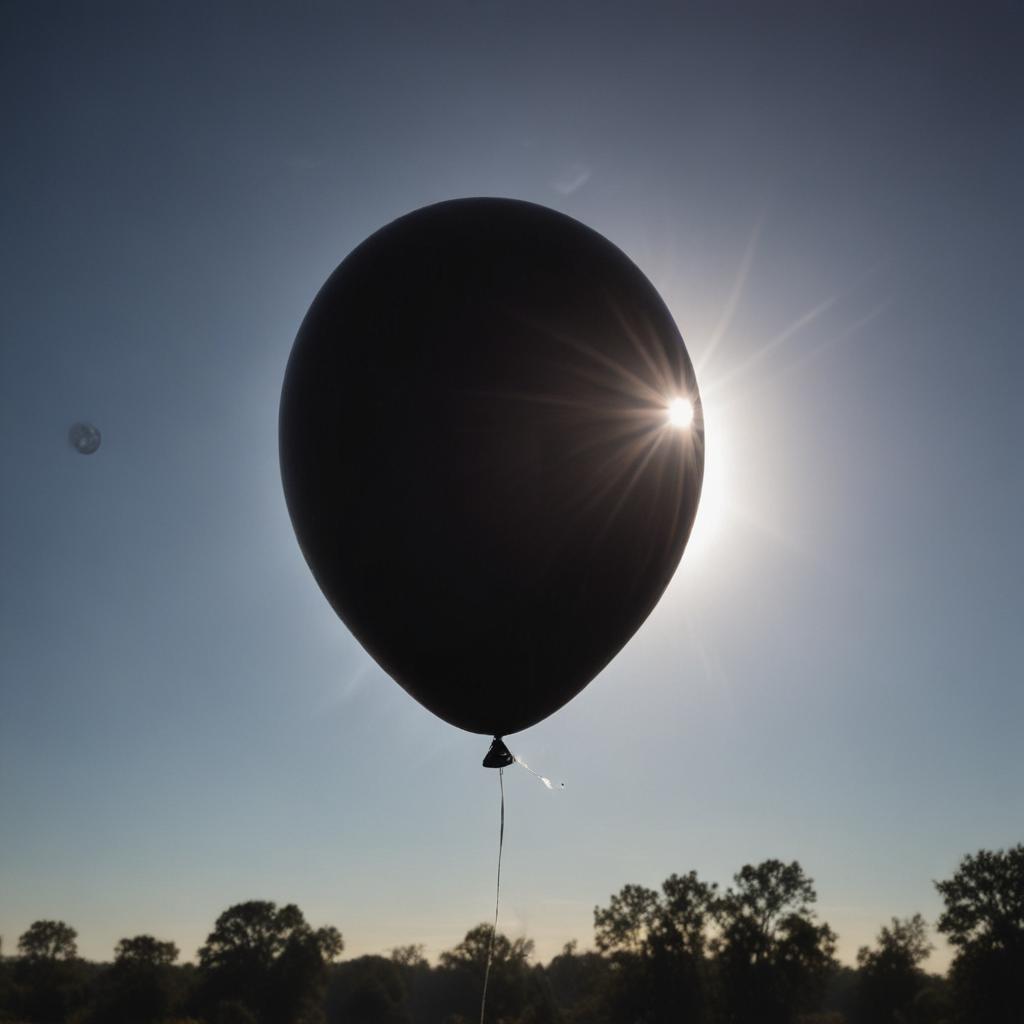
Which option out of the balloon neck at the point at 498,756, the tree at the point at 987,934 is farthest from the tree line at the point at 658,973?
the balloon neck at the point at 498,756

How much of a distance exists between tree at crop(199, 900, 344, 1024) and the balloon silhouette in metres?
77.9

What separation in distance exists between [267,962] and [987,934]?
217 feet

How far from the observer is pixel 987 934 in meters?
36.6

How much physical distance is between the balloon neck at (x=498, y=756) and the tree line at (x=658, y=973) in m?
46.3

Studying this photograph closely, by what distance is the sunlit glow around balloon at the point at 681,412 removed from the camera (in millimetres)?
4910

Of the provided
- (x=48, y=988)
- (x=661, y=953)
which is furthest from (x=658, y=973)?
(x=48, y=988)

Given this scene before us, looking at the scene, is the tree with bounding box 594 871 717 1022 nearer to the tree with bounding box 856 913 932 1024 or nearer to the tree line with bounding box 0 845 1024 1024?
the tree line with bounding box 0 845 1024 1024

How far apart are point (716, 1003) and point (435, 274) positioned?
6268 centimetres

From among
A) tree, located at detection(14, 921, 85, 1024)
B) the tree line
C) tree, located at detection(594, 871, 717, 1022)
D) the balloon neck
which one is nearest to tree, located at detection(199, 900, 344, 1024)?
the tree line

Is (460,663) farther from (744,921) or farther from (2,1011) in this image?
(2,1011)

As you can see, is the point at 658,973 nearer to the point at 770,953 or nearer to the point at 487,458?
the point at 770,953

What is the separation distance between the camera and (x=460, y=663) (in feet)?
14.6

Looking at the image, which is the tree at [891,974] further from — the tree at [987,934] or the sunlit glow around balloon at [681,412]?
the sunlit glow around balloon at [681,412]

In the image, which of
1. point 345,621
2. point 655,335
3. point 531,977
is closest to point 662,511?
point 655,335
